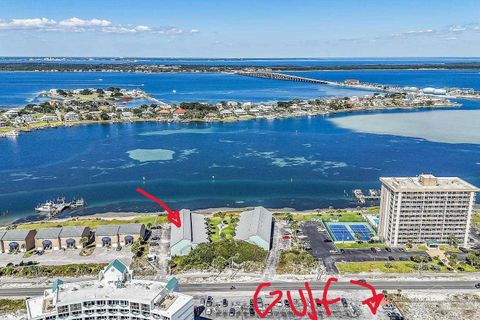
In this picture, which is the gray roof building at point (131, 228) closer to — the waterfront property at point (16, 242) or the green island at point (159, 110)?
the waterfront property at point (16, 242)

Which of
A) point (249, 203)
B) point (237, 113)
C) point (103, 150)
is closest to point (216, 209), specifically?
point (249, 203)

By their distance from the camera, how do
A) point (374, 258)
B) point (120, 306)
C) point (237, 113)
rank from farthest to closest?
point (237, 113), point (374, 258), point (120, 306)

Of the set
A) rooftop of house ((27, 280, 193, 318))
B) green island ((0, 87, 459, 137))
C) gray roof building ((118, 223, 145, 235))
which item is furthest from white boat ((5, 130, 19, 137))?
rooftop of house ((27, 280, 193, 318))

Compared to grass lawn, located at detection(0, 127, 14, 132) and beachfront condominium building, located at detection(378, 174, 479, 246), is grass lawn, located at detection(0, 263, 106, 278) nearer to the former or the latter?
beachfront condominium building, located at detection(378, 174, 479, 246)

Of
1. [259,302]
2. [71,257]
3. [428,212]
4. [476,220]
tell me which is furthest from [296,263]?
[476,220]

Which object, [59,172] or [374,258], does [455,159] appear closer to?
[374,258]

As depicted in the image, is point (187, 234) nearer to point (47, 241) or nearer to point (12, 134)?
point (47, 241)
